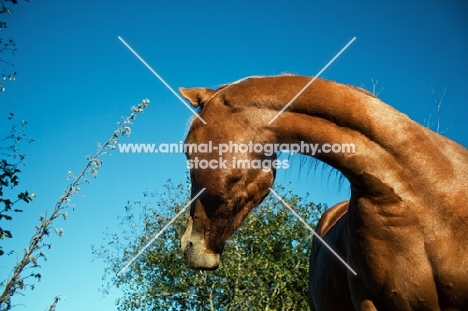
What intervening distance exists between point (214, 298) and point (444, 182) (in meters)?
23.1

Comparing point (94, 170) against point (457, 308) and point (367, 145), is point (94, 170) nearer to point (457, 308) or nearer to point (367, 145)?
point (367, 145)

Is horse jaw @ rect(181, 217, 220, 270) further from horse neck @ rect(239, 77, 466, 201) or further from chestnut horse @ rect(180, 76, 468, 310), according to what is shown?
horse neck @ rect(239, 77, 466, 201)

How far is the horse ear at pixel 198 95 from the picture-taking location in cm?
394

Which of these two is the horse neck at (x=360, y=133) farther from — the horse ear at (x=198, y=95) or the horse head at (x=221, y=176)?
the horse ear at (x=198, y=95)

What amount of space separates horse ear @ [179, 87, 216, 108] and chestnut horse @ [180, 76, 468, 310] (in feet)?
0.23

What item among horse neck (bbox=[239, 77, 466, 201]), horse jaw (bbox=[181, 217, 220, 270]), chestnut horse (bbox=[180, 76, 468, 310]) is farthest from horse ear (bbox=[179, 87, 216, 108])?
horse jaw (bbox=[181, 217, 220, 270])

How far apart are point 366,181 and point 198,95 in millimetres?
1400

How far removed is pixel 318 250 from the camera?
6.22m

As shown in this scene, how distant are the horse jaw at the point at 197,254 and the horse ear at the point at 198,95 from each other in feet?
3.29

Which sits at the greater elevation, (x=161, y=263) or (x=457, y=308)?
(x=161, y=263)

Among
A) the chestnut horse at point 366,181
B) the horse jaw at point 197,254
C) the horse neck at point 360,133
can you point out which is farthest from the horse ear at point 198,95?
the horse jaw at point 197,254

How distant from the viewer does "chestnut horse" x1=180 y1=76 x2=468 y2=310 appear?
352 cm

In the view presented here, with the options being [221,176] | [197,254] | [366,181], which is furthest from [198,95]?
[366,181]

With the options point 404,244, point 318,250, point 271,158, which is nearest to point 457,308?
point 404,244
